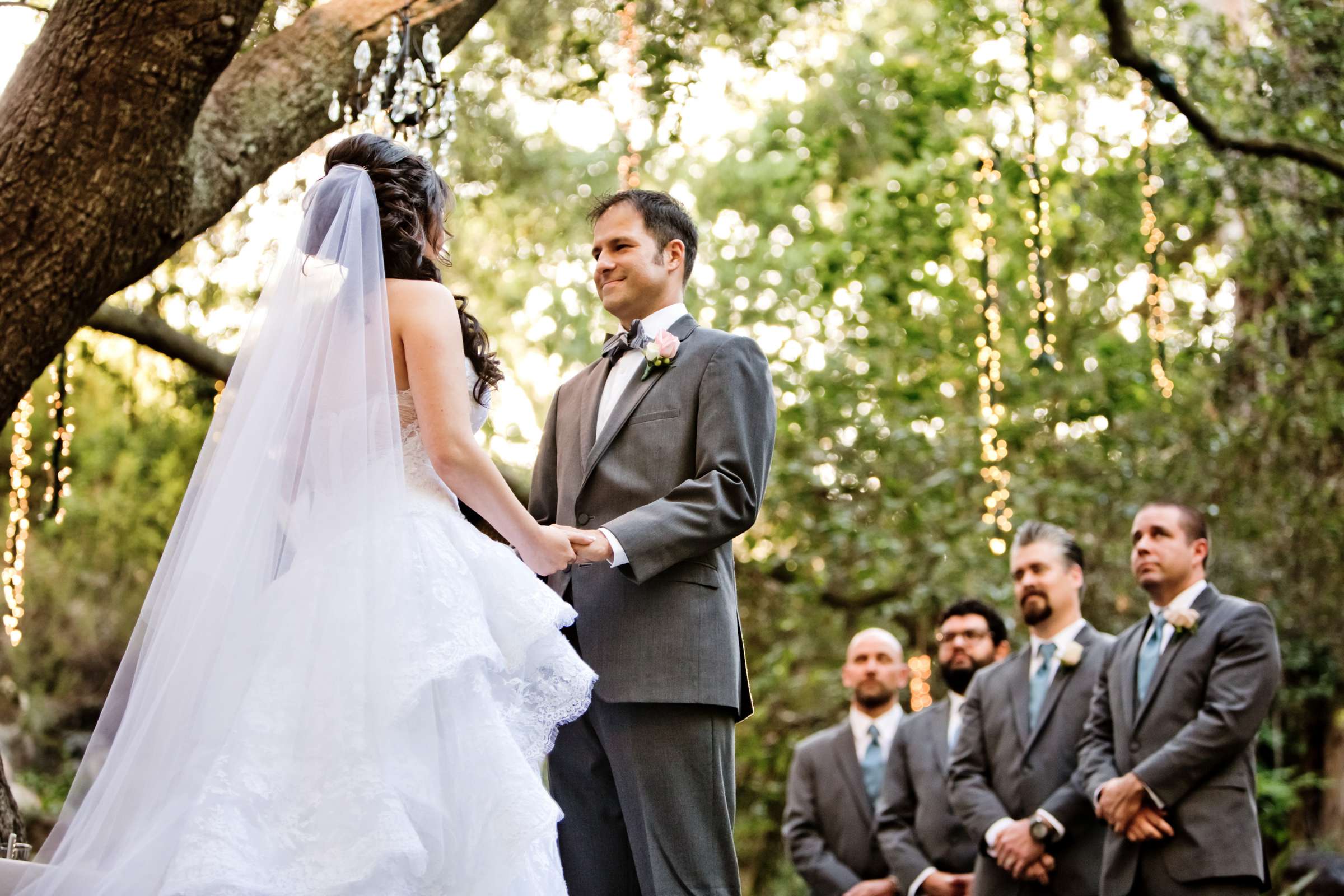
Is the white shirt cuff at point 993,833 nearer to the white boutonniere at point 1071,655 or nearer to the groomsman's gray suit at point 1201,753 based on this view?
the groomsman's gray suit at point 1201,753

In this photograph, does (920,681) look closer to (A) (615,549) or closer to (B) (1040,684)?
(B) (1040,684)

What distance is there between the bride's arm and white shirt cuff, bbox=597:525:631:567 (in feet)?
0.30

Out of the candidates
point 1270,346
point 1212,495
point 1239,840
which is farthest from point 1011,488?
point 1239,840

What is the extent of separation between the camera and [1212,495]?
10.3 metres

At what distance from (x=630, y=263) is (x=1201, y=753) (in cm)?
261

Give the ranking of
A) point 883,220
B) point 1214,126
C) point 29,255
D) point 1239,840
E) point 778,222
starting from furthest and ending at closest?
point 778,222, point 883,220, point 1214,126, point 1239,840, point 29,255

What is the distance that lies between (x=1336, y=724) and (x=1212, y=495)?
2529mm

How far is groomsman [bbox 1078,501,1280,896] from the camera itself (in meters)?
4.65

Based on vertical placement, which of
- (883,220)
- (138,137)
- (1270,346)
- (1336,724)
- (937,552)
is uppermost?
(883,220)

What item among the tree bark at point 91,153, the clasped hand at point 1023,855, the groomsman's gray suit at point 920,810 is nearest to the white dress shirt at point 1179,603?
the clasped hand at point 1023,855

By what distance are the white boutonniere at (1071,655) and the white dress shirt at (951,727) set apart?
51 cm

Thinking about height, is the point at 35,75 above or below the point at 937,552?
above

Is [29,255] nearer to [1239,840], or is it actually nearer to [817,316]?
[1239,840]

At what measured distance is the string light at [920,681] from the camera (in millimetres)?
10047
